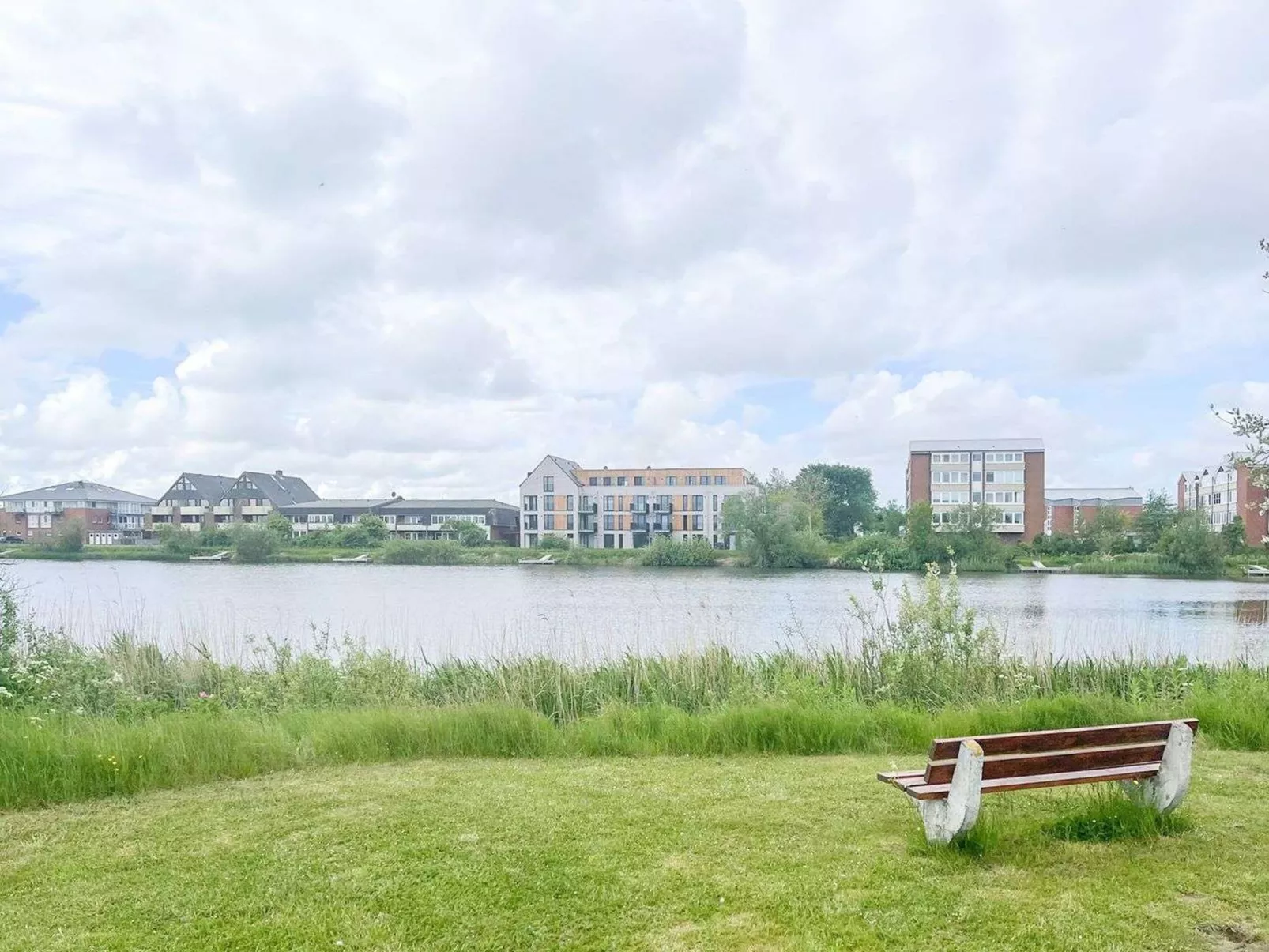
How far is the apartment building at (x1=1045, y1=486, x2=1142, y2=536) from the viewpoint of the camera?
305 ft

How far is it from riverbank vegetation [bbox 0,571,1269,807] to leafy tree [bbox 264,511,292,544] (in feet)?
222

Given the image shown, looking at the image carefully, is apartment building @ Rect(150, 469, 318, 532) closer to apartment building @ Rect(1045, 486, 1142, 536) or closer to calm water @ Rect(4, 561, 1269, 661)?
calm water @ Rect(4, 561, 1269, 661)

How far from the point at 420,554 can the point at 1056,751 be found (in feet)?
239

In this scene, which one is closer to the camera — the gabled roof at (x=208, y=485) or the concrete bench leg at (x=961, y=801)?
the concrete bench leg at (x=961, y=801)

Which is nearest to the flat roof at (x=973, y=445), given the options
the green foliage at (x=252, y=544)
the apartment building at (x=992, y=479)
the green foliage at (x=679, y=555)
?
the apartment building at (x=992, y=479)

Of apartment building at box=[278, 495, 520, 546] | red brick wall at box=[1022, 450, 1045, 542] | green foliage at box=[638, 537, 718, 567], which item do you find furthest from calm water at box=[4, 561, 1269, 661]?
apartment building at box=[278, 495, 520, 546]

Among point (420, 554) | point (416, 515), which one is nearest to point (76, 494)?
point (416, 515)

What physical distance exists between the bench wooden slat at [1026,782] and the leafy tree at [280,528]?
76875 millimetres

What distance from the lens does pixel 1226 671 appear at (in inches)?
468

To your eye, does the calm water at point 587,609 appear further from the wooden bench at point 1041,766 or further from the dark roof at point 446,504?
the dark roof at point 446,504

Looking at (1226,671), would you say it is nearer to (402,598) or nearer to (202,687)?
(202,687)

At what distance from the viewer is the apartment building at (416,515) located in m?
101

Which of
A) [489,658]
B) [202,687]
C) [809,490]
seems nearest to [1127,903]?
[489,658]

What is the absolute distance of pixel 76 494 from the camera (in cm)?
11012
